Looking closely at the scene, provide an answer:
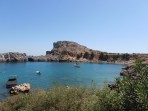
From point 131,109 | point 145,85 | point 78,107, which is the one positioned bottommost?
point 78,107

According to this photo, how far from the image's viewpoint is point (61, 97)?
17.5 metres

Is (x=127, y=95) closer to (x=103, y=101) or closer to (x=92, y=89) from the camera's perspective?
(x=103, y=101)

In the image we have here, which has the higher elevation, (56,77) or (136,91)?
(136,91)

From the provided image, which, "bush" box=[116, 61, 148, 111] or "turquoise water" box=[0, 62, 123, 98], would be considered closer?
"bush" box=[116, 61, 148, 111]

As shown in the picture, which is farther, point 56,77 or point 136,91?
point 56,77

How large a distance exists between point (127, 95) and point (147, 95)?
2.70 feet

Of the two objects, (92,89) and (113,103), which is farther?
(92,89)

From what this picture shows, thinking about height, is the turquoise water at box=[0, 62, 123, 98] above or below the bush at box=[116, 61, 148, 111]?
below

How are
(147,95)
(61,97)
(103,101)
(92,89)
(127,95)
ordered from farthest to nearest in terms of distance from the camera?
(92,89) → (61,97) → (103,101) → (127,95) → (147,95)

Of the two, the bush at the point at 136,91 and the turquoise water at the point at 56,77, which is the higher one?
the bush at the point at 136,91

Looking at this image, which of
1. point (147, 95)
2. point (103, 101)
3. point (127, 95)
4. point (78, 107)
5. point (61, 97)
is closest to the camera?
point (147, 95)

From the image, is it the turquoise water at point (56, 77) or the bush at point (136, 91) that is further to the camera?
the turquoise water at point (56, 77)

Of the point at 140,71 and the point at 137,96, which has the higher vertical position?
the point at 140,71

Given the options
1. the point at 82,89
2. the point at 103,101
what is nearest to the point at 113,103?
the point at 103,101
